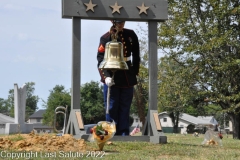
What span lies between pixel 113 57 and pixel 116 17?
2.62 ft

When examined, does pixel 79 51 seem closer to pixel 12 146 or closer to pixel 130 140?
pixel 130 140

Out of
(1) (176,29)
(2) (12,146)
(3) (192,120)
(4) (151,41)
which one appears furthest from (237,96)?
(3) (192,120)

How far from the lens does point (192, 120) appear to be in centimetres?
8519

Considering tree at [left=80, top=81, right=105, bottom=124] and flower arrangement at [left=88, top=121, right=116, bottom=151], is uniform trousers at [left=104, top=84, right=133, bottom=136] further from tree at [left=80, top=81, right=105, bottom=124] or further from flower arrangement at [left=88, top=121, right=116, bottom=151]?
tree at [left=80, top=81, right=105, bottom=124]

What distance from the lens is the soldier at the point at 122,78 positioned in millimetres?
10508

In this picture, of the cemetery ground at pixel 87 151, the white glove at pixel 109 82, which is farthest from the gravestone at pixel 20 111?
the cemetery ground at pixel 87 151

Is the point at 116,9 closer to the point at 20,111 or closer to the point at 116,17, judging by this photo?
the point at 116,17

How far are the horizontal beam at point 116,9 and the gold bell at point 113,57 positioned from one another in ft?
1.81

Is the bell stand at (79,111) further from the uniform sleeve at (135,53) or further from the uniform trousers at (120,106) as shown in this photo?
the uniform trousers at (120,106)

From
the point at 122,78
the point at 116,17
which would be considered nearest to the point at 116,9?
→ the point at 116,17

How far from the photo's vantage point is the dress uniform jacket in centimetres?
1048

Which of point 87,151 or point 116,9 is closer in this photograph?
point 87,151

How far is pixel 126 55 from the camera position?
10570mm

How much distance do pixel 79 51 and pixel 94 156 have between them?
3.06m
